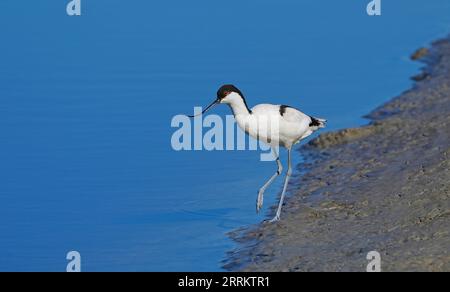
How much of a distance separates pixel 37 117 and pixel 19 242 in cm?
355

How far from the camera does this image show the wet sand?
8.66 meters

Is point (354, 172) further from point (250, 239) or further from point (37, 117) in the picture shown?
point (37, 117)

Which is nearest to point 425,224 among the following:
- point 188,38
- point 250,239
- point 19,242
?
point 250,239

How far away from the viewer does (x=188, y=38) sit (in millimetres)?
16203

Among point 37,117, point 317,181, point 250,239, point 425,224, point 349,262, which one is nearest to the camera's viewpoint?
point 349,262

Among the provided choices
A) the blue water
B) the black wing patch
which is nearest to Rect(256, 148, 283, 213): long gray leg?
the blue water

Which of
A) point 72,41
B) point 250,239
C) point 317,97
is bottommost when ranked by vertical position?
point 250,239

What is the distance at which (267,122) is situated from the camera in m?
10.3

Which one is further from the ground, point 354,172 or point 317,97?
point 317,97

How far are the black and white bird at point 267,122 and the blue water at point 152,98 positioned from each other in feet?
1.95

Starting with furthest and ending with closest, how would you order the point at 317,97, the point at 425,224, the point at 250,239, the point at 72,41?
the point at 72,41
the point at 317,97
the point at 250,239
the point at 425,224

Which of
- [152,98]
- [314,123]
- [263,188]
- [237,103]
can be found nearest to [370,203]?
[263,188]

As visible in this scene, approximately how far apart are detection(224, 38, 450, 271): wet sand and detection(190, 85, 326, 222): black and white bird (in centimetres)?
47

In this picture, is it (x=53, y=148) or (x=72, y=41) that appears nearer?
(x=53, y=148)
